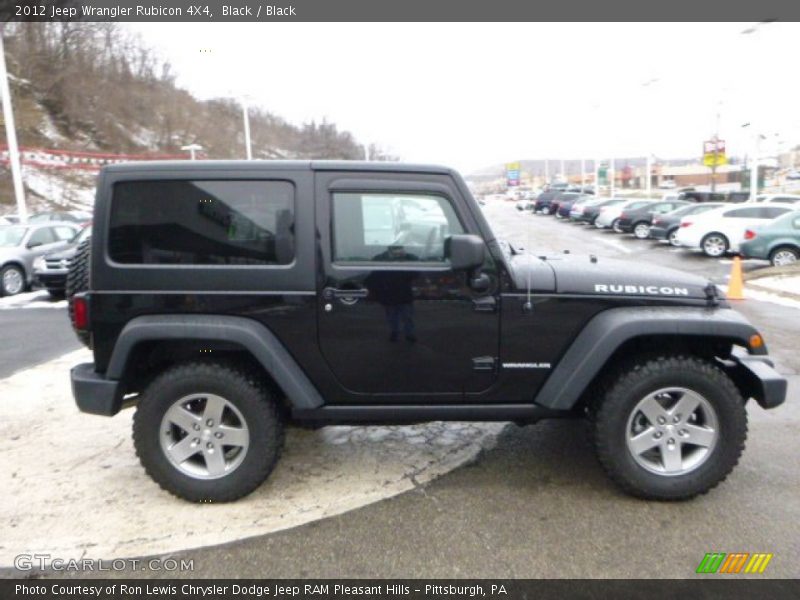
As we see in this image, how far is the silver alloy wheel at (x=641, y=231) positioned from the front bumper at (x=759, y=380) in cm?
2291

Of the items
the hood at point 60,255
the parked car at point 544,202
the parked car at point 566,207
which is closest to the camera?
the hood at point 60,255

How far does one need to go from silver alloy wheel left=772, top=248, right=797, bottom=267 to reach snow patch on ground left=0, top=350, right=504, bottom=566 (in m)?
12.7

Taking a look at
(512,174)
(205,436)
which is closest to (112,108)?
(512,174)

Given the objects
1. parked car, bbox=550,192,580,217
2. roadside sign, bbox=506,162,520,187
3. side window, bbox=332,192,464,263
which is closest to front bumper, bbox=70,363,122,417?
side window, bbox=332,192,464,263

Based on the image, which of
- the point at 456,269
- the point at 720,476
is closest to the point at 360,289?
the point at 456,269

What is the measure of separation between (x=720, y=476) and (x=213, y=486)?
295cm

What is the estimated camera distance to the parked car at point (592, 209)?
103ft

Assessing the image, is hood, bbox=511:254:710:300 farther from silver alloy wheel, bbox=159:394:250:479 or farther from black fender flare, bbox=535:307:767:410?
silver alloy wheel, bbox=159:394:250:479

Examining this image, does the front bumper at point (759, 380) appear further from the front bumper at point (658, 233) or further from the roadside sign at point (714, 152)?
the roadside sign at point (714, 152)

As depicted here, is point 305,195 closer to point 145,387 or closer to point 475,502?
point 145,387

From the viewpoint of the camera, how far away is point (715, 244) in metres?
17.8

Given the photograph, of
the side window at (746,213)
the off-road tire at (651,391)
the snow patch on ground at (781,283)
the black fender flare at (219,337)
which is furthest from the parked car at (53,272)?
the side window at (746,213)

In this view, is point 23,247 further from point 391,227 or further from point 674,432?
point 674,432

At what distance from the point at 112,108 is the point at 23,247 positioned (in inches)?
1669
